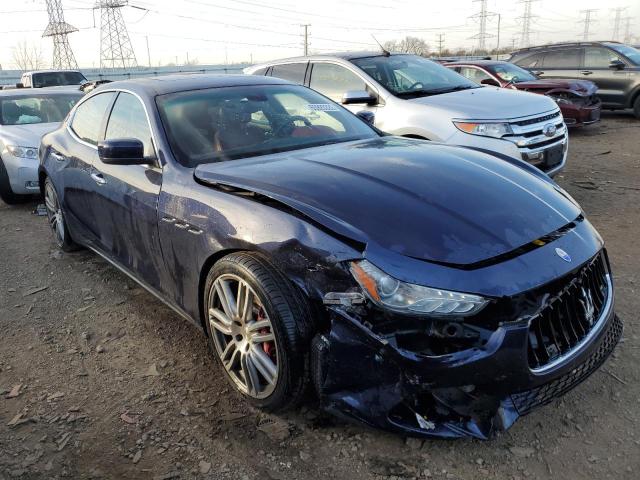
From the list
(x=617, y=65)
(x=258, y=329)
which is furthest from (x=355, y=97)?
(x=617, y=65)

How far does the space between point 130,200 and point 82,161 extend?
1.03 meters

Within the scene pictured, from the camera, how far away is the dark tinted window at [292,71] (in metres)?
7.02

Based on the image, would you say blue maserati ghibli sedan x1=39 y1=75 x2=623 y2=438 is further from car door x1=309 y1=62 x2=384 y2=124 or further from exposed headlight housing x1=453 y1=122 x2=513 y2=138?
car door x1=309 y1=62 x2=384 y2=124

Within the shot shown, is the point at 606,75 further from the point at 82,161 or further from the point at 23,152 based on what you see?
the point at 82,161

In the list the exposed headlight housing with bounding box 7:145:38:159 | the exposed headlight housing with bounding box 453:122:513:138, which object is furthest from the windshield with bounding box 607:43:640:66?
the exposed headlight housing with bounding box 7:145:38:159

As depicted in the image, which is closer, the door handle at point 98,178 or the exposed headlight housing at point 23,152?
the door handle at point 98,178

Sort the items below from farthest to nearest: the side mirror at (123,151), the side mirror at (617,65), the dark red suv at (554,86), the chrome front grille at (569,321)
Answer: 1. the side mirror at (617,65)
2. the dark red suv at (554,86)
3. the side mirror at (123,151)
4. the chrome front grille at (569,321)

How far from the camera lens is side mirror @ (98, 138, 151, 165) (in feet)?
9.95

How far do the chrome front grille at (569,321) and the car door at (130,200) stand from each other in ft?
6.60

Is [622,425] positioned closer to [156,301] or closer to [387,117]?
[156,301]

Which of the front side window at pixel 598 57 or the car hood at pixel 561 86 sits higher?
the front side window at pixel 598 57

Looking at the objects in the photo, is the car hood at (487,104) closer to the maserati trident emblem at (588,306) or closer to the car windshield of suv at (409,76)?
the car windshield of suv at (409,76)

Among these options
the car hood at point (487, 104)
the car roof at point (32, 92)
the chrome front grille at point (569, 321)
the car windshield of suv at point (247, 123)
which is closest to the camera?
the chrome front grille at point (569, 321)

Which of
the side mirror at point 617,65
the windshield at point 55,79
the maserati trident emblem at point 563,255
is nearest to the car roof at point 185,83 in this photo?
the maserati trident emblem at point 563,255
